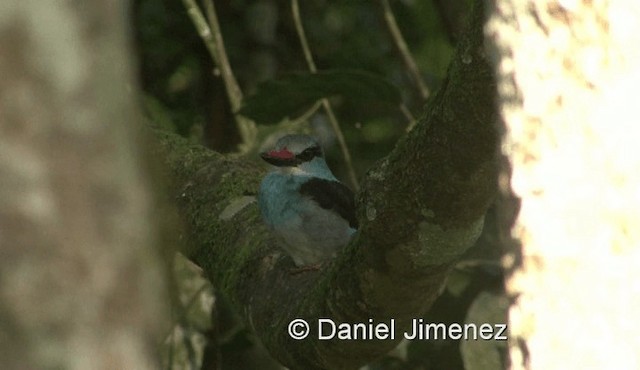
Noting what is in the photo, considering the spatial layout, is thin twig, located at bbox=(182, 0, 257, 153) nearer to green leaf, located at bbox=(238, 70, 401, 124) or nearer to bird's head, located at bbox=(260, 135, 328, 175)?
bird's head, located at bbox=(260, 135, 328, 175)

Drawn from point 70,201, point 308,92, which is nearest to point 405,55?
point 308,92

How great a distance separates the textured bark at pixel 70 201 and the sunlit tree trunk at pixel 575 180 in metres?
0.33

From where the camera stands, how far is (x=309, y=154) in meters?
3.03

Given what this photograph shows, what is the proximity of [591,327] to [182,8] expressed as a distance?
10.8 feet

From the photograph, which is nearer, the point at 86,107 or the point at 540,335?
the point at 86,107

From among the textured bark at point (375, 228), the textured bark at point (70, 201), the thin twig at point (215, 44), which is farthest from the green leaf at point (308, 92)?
the textured bark at point (70, 201)

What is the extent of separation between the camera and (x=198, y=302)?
3.31 m

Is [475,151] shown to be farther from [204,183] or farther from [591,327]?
[204,183]

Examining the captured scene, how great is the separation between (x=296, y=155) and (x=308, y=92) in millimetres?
292

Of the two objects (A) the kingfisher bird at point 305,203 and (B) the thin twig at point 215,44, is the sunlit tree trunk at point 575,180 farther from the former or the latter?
(B) the thin twig at point 215,44

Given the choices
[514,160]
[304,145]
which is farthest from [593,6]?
[304,145]

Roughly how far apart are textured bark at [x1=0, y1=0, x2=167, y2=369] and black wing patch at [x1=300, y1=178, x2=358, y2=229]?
235cm

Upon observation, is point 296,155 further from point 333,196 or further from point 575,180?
point 575,180

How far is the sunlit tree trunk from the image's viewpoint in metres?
0.65
